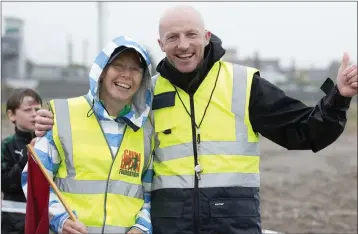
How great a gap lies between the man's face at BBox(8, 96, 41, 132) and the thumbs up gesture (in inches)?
112

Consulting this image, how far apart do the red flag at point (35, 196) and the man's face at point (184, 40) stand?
1.00 meters

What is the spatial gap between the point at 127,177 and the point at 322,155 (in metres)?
15.8

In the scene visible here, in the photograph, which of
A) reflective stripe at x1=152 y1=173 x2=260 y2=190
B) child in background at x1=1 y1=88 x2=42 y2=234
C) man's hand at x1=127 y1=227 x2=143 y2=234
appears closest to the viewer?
man's hand at x1=127 y1=227 x2=143 y2=234

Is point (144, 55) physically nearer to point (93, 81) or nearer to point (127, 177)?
point (93, 81)

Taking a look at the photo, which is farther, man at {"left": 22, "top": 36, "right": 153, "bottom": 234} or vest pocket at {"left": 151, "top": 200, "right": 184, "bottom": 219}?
vest pocket at {"left": 151, "top": 200, "right": 184, "bottom": 219}

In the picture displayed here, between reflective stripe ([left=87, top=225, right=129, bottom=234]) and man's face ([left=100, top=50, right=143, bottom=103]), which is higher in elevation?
man's face ([left=100, top=50, right=143, bottom=103])

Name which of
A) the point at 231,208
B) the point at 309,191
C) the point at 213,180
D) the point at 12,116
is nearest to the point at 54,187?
the point at 213,180

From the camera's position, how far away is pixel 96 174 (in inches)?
125

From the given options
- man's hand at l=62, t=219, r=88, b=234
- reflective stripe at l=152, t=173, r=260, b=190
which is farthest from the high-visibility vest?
man's hand at l=62, t=219, r=88, b=234

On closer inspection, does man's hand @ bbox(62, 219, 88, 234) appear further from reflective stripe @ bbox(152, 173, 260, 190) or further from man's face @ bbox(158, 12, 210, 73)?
man's face @ bbox(158, 12, 210, 73)

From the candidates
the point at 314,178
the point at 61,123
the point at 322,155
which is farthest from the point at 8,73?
the point at 61,123

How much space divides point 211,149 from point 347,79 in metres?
0.86

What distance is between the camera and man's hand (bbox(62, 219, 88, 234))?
3.09m

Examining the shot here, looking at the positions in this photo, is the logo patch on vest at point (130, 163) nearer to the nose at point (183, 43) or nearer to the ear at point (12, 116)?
the nose at point (183, 43)
